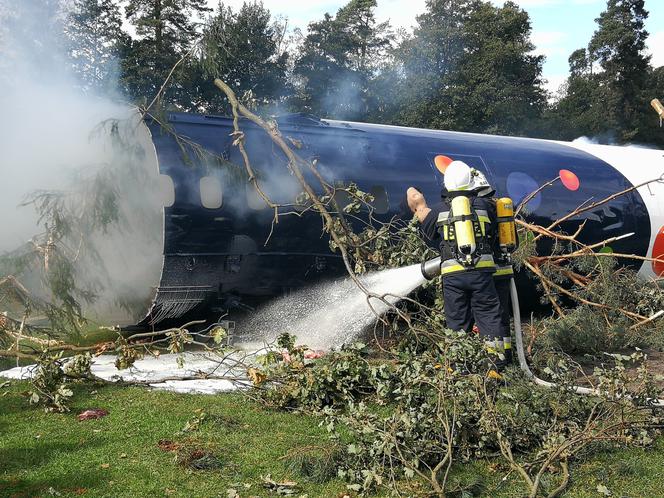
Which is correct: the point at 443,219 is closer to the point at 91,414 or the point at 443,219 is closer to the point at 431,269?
the point at 431,269

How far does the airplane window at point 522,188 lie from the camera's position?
9.74 metres

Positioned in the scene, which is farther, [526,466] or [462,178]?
[462,178]

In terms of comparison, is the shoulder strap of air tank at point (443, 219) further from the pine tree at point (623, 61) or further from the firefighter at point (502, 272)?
the pine tree at point (623, 61)

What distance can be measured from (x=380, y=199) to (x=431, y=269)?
86.9 inches

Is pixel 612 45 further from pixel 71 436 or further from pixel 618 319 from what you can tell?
pixel 71 436

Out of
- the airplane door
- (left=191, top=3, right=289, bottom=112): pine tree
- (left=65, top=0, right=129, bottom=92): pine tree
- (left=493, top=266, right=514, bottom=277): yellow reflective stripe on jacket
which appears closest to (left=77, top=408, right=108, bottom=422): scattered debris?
(left=493, top=266, right=514, bottom=277): yellow reflective stripe on jacket

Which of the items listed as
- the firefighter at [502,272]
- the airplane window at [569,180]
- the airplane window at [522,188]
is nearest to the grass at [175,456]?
the firefighter at [502,272]

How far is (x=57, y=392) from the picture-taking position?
558cm

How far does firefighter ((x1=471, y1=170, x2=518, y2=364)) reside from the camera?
21.1ft

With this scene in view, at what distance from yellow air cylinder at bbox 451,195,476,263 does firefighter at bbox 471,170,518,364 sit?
0.31 m

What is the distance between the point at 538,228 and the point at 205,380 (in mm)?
4463

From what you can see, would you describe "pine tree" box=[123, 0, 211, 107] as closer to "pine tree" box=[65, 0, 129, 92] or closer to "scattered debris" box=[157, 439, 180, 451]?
"pine tree" box=[65, 0, 129, 92]

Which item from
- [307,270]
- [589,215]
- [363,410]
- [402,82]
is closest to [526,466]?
[363,410]

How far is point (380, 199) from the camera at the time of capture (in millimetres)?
8836
